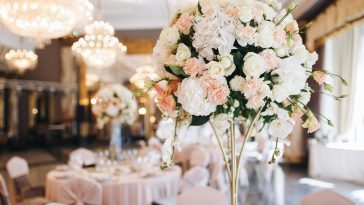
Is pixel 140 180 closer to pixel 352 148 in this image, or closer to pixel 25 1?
pixel 25 1

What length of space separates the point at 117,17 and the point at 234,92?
8.86 m

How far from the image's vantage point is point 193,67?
149 cm

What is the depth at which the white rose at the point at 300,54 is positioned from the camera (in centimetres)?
161

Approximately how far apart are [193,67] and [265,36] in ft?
1.09

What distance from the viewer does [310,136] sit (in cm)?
951

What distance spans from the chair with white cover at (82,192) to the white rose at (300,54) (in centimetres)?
301

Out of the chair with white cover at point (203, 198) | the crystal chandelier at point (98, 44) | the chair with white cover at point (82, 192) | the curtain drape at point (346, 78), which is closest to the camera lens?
the chair with white cover at point (203, 198)

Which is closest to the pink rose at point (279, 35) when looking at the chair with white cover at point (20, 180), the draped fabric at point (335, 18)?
the chair with white cover at point (20, 180)

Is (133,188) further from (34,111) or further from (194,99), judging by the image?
(34,111)

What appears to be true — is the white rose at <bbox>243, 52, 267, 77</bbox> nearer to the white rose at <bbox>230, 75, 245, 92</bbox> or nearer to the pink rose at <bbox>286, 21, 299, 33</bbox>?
the white rose at <bbox>230, 75, 245, 92</bbox>

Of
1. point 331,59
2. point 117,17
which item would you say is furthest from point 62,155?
point 331,59

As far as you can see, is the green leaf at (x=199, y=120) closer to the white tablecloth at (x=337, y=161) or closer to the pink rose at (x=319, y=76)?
the pink rose at (x=319, y=76)

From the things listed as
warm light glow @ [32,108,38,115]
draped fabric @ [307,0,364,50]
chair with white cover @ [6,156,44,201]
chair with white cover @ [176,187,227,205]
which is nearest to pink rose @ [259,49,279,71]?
chair with white cover @ [176,187,227,205]

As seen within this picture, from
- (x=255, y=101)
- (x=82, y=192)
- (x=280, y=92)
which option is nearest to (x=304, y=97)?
(x=280, y=92)
